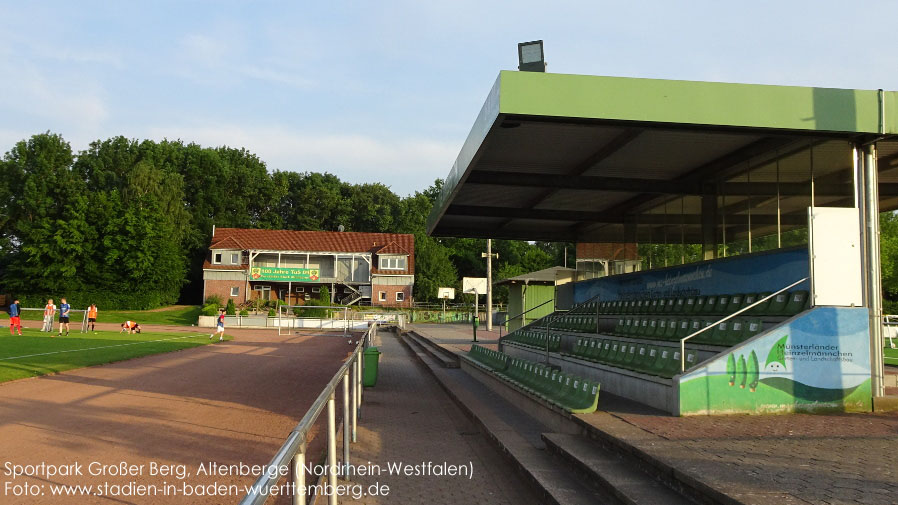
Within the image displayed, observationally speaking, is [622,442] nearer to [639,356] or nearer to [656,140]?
[639,356]

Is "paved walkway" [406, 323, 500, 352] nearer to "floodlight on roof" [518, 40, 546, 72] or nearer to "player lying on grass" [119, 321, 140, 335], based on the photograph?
"floodlight on roof" [518, 40, 546, 72]

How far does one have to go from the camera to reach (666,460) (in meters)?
5.55

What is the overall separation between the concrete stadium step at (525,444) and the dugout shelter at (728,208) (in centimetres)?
164

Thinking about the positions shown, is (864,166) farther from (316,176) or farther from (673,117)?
(316,176)

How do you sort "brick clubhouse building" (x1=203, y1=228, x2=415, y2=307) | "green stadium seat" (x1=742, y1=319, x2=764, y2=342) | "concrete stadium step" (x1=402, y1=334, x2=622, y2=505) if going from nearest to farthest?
"concrete stadium step" (x1=402, y1=334, x2=622, y2=505), "green stadium seat" (x1=742, y1=319, x2=764, y2=342), "brick clubhouse building" (x1=203, y1=228, x2=415, y2=307)

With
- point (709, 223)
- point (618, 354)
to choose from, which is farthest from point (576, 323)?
point (618, 354)

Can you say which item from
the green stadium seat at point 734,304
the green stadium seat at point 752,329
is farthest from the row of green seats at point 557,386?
the green stadium seat at point 734,304

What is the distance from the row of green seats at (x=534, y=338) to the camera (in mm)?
15391

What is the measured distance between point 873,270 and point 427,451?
255 inches

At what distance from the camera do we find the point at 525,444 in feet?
26.0

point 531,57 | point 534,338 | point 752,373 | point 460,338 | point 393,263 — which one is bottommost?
point 460,338

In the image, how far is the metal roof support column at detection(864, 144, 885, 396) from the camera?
8.73 metres

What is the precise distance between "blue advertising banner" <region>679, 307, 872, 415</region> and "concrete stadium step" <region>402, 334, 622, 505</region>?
1.94 m

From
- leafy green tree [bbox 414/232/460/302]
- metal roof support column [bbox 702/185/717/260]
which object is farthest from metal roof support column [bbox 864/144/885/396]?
leafy green tree [bbox 414/232/460/302]
